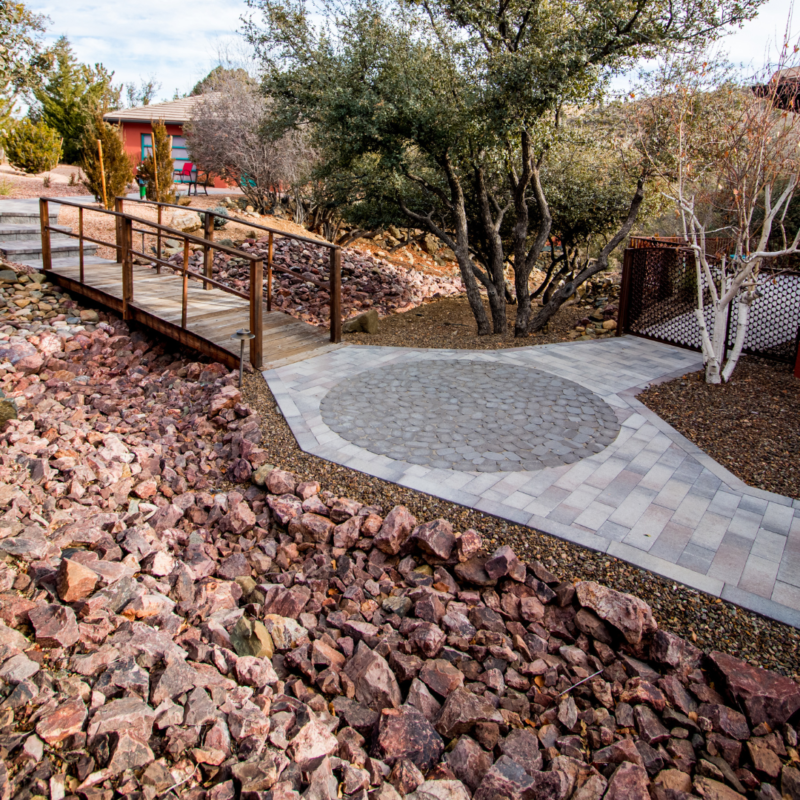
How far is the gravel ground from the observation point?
9.60 feet

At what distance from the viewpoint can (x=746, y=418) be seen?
5402mm

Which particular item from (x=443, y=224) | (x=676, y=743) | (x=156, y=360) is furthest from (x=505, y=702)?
Result: (x=443, y=224)

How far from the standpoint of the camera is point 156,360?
7156mm

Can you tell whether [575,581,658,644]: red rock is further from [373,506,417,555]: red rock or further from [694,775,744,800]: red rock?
[373,506,417,555]: red rock

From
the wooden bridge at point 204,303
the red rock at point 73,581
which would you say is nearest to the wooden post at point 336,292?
the wooden bridge at point 204,303

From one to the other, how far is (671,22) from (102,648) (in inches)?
316

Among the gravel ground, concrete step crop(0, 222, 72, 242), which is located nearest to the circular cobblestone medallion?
the gravel ground

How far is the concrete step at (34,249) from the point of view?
9.05 m

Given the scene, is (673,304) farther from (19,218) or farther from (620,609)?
(19,218)

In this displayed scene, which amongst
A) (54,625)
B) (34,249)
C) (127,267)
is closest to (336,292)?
(127,267)

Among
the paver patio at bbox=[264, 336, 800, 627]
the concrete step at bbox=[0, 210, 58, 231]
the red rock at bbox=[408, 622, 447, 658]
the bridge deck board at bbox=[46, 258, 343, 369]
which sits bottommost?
the red rock at bbox=[408, 622, 447, 658]

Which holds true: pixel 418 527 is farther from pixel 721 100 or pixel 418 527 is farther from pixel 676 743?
pixel 721 100

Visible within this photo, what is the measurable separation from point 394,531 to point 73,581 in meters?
1.67

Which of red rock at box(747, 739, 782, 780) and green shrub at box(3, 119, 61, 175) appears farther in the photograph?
green shrub at box(3, 119, 61, 175)
